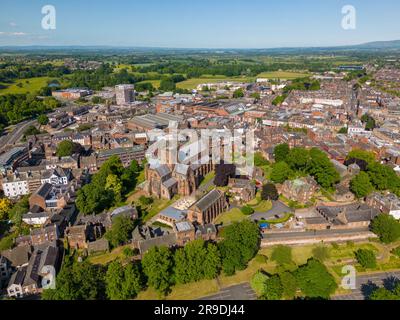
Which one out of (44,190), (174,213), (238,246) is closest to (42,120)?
(44,190)

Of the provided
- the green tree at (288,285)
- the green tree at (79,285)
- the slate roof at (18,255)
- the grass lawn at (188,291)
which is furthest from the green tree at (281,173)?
the slate roof at (18,255)

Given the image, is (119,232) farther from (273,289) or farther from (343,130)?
(343,130)

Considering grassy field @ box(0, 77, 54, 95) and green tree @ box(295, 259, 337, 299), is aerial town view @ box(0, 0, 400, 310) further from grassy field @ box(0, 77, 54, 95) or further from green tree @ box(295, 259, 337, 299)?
grassy field @ box(0, 77, 54, 95)

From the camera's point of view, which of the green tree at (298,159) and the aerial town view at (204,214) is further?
the green tree at (298,159)

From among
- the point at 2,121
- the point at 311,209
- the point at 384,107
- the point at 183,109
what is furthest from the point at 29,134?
the point at 384,107

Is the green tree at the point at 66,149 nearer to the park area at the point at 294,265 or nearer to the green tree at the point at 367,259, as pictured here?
the park area at the point at 294,265

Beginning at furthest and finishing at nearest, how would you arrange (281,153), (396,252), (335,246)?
(281,153)
(335,246)
(396,252)

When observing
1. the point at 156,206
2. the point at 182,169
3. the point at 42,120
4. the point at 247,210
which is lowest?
the point at 156,206

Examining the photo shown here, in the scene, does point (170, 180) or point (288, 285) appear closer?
point (288, 285)
